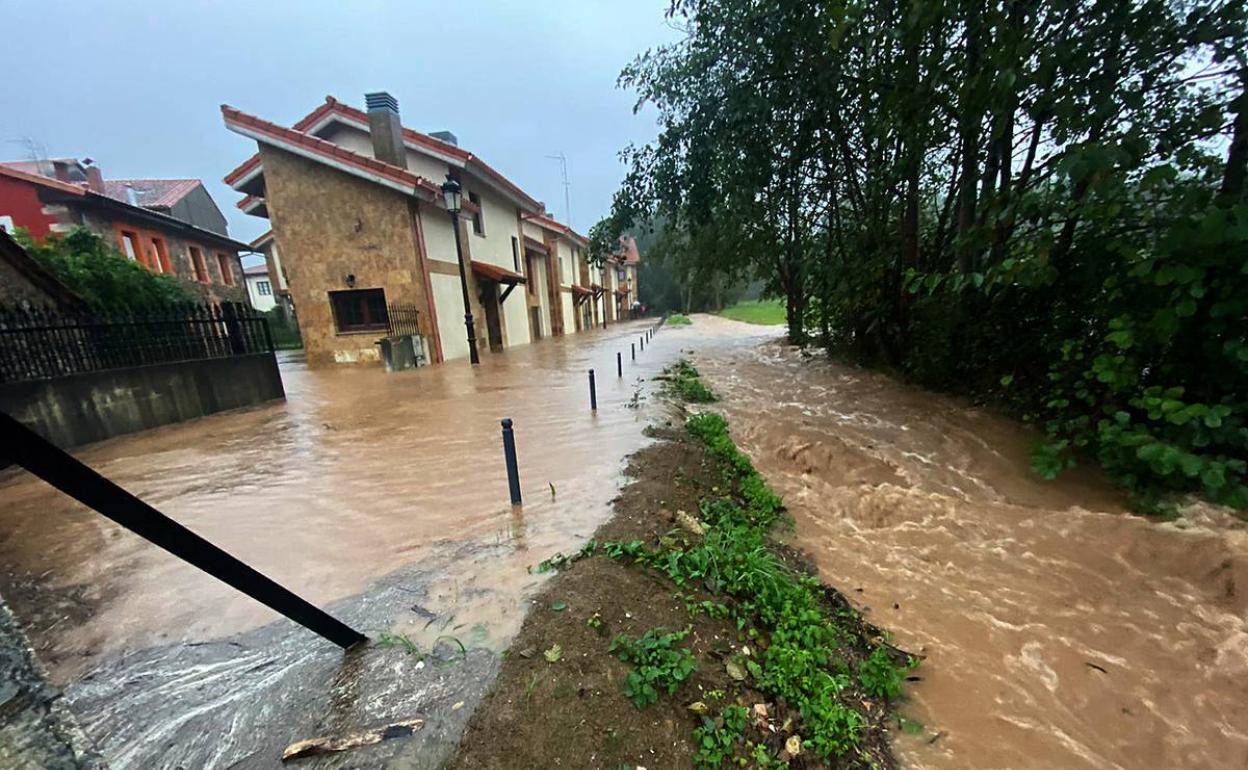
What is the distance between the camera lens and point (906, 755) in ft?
7.45

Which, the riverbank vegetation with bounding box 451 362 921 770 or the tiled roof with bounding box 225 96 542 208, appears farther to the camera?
the tiled roof with bounding box 225 96 542 208

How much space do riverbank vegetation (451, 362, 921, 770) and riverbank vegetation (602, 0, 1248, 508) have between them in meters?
3.43

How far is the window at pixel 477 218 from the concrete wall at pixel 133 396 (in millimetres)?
9438

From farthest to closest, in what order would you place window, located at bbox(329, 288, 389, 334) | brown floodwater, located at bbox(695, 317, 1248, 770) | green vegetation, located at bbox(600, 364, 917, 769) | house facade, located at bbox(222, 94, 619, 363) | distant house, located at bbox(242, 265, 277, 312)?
distant house, located at bbox(242, 265, 277, 312) < window, located at bbox(329, 288, 389, 334) < house facade, located at bbox(222, 94, 619, 363) < brown floodwater, located at bbox(695, 317, 1248, 770) < green vegetation, located at bbox(600, 364, 917, 769)

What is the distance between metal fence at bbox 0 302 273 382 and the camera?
6.10 m

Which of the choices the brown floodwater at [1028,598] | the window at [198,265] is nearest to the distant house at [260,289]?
the window at [198,265]

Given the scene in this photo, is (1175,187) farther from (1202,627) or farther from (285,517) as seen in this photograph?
(285,517)

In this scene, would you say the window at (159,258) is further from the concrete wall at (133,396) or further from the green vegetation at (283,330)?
the concrete wall at (133,396)

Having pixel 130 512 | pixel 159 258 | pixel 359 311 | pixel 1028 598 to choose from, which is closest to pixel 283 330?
pixel 159 258

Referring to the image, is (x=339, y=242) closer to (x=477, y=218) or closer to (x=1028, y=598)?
(x=477, y=218)

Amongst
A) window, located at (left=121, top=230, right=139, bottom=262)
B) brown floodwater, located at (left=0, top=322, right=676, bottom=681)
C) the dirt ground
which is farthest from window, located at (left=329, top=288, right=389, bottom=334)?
the dirt ground

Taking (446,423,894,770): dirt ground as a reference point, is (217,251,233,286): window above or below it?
above

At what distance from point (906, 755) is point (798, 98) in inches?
301

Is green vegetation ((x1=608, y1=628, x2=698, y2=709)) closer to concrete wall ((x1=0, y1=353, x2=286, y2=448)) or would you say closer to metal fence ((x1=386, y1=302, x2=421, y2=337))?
concrete wall ((x1=0, y1=353, x2=286, y2=448))
